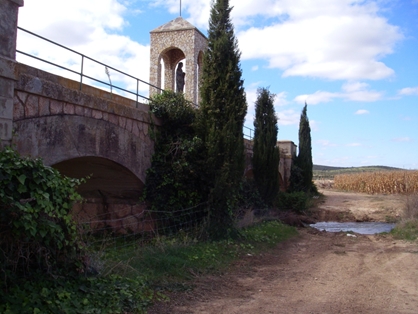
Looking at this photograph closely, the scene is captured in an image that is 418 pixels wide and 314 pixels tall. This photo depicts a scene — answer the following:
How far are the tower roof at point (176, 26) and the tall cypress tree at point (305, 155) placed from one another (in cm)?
1345

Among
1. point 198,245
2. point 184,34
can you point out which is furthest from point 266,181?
point 198,245

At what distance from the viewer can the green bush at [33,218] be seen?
4625 millimetres

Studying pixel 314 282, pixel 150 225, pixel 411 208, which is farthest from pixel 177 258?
pixel 411 208

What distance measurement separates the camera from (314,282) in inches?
291

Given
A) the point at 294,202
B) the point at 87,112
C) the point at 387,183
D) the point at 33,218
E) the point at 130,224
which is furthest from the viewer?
the point at 387,183

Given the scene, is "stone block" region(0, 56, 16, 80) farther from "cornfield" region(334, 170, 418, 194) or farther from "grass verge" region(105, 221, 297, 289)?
"cornfield" region(334, 170, 418, 194)

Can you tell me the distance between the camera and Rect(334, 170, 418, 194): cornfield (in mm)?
29438

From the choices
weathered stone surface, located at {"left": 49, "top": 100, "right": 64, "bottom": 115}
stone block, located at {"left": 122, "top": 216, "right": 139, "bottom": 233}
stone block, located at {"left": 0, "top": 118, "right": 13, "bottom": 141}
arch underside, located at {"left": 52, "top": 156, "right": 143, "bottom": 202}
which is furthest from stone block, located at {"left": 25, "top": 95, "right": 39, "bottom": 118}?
stone block, located at {"left": 122, "top": 216, "right": 139, "bottom": 233}

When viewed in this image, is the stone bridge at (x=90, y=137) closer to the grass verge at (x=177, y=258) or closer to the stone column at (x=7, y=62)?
the stone column at (x=7, y=62)

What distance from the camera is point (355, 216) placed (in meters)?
21.4

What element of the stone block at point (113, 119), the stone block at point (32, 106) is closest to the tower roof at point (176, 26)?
the stone block at point (113, 119)

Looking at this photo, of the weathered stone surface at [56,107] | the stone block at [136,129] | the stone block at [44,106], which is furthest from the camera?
the stone block at [136,129]

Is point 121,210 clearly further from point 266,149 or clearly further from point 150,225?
point 266,149

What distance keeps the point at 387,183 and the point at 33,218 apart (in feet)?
95.9
